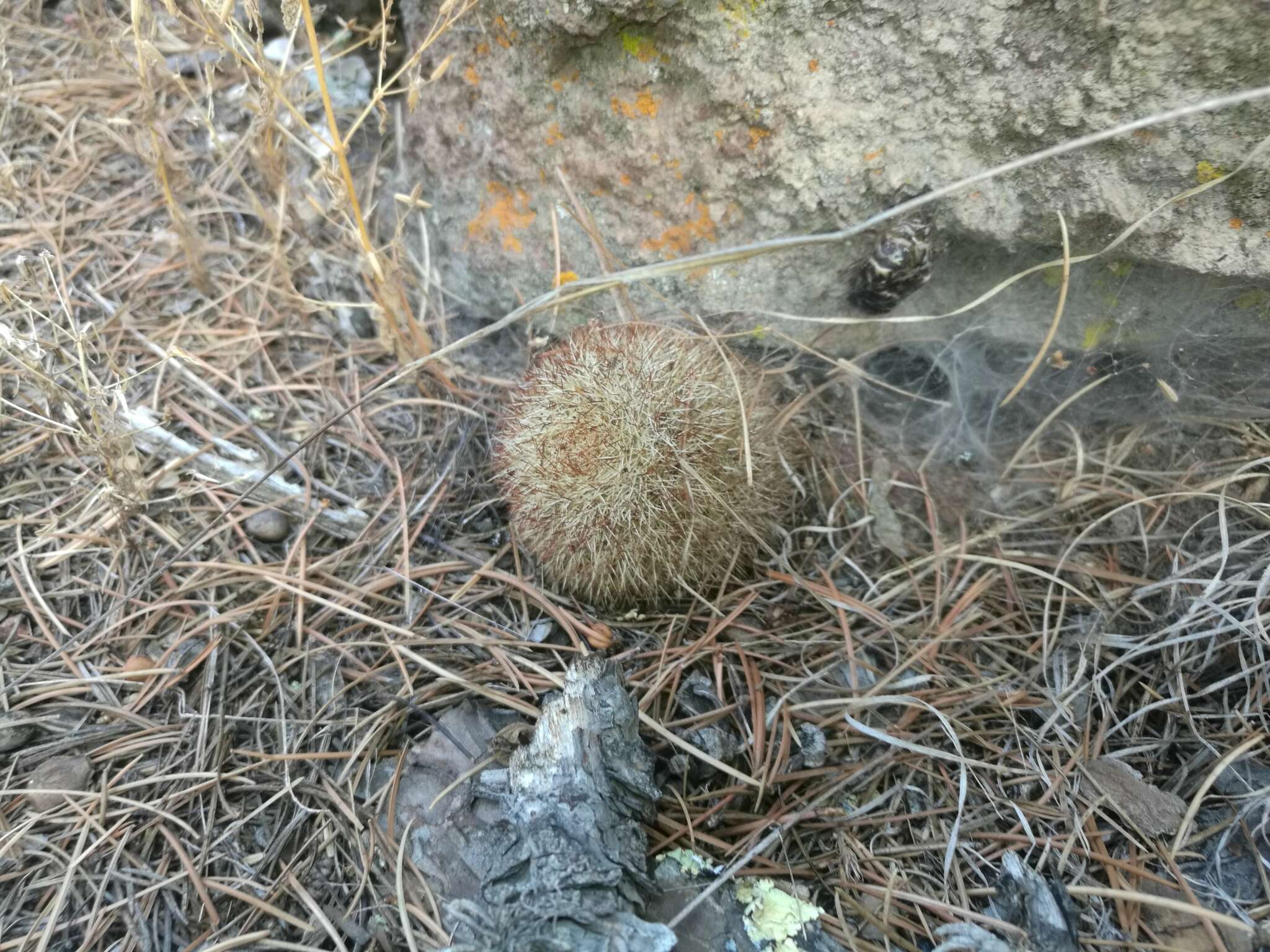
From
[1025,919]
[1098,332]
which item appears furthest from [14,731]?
[1098,332]

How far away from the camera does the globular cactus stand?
1759 millimetres

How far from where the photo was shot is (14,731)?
1.77 metres

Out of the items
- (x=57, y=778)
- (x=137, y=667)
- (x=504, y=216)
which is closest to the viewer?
(x=57, y=778)

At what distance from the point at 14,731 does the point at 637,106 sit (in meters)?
2.08

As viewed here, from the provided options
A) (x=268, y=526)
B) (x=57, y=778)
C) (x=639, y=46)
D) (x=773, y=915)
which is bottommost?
(x=773, y=915)

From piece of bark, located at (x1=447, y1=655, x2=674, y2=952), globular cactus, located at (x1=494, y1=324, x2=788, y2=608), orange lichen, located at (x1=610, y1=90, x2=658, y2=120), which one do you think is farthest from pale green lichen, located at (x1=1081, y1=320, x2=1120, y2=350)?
piece of bark, located at (x1=447, y1=655, x2=674, y2=952)

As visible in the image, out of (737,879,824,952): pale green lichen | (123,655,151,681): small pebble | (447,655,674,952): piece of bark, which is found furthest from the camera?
(123,655,151,681): small pebble

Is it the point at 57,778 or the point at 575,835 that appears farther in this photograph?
the point at 57,778

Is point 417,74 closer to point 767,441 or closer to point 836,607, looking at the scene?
point 767,441

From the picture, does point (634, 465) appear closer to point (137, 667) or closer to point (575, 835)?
point (575, 835)

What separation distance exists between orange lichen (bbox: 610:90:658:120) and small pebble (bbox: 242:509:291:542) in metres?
1.38

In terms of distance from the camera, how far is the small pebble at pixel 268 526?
2.08 m

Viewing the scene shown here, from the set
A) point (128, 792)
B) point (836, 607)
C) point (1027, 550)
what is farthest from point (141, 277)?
point (1027, 550)

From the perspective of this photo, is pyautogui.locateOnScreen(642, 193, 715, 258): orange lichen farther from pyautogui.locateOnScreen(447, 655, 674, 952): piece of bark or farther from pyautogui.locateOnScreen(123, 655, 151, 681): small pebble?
pyautogui.locateOnScreen(123, 655, 151, 681): small pebble
